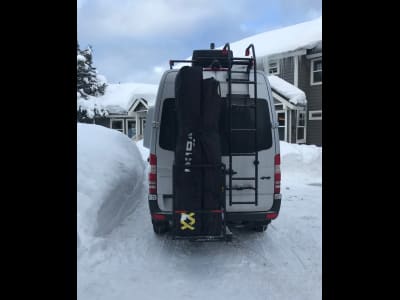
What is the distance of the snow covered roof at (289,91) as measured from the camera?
16.1m

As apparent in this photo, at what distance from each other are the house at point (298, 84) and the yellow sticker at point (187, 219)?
44.4ft

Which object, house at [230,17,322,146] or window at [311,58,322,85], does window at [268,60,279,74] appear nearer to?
house at [230,17,322,146]

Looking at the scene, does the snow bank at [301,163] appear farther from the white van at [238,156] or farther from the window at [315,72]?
the white van at [238,156]

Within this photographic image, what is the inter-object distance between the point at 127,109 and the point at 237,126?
22760 millimetres

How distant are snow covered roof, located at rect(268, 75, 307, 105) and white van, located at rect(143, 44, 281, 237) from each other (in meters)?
12.6

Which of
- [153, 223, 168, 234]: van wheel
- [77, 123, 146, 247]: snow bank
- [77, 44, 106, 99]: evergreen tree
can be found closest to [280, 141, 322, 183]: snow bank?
[77, 123, 146, 247]: snow bank

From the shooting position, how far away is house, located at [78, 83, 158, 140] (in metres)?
24.9

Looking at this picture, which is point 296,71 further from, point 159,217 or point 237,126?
point 159,217

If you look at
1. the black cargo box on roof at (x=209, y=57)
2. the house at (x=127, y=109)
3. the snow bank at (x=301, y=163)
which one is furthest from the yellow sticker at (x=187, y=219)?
the house at (x=127, y=109)

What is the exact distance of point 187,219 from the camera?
379cm
